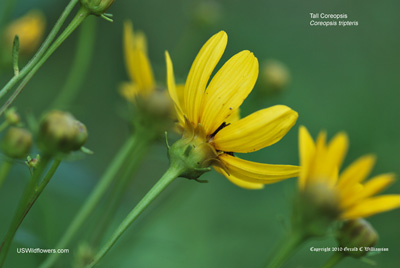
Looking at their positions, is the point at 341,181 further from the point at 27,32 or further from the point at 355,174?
the point at 27,32

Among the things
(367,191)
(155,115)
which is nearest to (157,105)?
(155,115)

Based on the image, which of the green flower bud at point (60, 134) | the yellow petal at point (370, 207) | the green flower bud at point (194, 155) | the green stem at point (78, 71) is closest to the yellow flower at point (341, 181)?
the yellow petal at point (370, 207)

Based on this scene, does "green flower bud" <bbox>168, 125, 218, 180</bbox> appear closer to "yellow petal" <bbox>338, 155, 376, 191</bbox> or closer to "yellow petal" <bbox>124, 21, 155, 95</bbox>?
"yellow petal" <bbox>338, 155, 376, 191</bbox>

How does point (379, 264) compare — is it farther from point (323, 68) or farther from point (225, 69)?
point (225, 69)

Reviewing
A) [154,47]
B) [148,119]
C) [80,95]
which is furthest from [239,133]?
[154,47]

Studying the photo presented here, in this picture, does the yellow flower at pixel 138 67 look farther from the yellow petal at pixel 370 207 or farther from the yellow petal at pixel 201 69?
the yellow petal at pixel 370 207

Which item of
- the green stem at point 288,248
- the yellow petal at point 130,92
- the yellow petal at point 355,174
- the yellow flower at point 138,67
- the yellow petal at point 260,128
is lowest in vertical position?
the green stem at point 288,248

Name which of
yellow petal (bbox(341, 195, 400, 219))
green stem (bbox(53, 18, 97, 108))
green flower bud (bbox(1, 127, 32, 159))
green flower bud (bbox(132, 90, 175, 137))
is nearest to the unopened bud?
green flower bud (bbox(132, 90, 175, 137))
